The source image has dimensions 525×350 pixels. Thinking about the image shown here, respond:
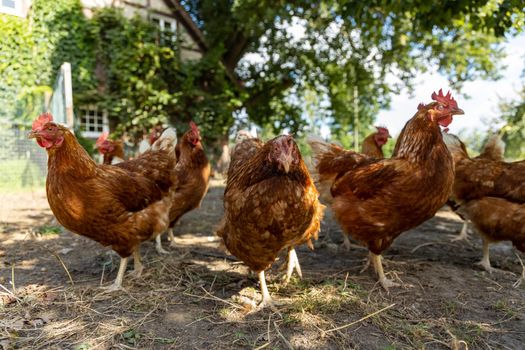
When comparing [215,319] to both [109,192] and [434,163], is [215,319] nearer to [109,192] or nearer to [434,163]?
[109,192]

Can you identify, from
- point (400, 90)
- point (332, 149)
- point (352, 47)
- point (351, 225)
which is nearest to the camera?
point (351, 225)

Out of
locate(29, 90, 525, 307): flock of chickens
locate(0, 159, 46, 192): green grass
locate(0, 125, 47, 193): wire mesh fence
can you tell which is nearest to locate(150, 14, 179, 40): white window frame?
locate(0, 125, 47, 193): wire mesh fence

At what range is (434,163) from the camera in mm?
3074

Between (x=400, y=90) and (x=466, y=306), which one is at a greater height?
(x=400, y=90)

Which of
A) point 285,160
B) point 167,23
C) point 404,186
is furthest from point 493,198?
point 167,23

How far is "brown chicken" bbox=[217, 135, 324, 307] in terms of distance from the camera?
8.44 ft

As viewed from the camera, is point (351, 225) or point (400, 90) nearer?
point (351, 225)

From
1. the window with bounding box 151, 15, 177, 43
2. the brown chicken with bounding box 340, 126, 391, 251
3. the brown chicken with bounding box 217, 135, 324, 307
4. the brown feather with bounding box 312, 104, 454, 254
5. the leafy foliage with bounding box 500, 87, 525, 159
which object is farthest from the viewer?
the leafy foliage with bounding box 500, 87, 525, 159

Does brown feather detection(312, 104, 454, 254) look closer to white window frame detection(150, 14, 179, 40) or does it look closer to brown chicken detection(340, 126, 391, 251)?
→ brown chicken detection(340, 126, 391, 251)

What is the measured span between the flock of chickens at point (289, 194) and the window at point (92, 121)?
8823 mm

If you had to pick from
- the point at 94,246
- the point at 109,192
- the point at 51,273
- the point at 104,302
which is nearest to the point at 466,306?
the point at 104,302

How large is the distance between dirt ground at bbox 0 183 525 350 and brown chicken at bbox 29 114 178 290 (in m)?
0.48

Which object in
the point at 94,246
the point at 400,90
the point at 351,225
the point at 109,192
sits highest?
the point at 400,90

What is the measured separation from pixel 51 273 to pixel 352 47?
12.5 metres
